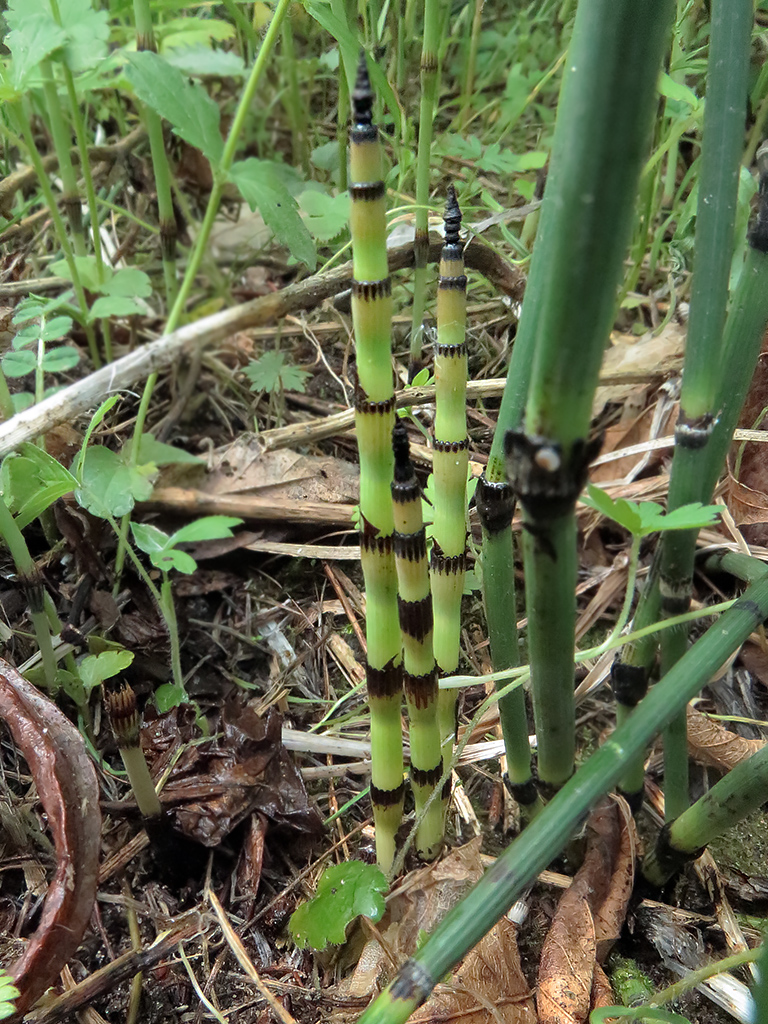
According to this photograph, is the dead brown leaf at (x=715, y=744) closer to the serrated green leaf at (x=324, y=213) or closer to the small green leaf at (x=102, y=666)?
the small green leaf at (x=102, y=666)

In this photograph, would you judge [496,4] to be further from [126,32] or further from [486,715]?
[486,715]

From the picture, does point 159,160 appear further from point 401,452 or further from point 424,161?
point 401,452

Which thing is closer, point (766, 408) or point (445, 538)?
point (445, 538)

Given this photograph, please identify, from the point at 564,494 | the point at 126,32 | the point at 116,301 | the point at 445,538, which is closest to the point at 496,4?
the point at 126,32

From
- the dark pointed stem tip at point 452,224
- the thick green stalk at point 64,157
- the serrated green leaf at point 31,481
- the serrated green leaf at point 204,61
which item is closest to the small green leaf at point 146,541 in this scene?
the serrated green leaf at point 31,481

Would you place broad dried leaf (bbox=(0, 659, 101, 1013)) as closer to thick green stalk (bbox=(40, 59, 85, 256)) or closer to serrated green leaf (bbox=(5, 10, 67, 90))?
serrated green leaf (bbox=(5, 10, 67, 90))

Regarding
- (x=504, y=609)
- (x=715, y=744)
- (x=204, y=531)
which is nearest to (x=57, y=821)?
(x=204, y=531)

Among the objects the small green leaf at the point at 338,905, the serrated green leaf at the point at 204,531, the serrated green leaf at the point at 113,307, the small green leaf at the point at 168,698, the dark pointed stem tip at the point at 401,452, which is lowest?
the small green leaf at the point at 168,698
